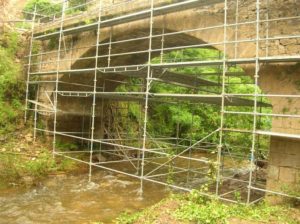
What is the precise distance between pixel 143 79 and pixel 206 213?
9087 millimetres

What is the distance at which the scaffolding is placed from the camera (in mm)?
7969

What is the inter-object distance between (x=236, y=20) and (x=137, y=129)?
9492 mm

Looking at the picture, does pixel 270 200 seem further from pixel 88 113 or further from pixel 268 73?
pixel 88 113

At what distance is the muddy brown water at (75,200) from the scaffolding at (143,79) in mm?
657

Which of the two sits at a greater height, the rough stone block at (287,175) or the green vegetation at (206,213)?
the rough stone block at (287,175)

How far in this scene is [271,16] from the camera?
7.56 m

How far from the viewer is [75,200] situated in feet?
31.2

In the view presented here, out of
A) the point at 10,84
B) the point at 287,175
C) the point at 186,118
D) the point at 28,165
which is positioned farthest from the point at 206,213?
the point at 186,118

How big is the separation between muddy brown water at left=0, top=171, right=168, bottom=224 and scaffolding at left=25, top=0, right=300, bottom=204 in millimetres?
657

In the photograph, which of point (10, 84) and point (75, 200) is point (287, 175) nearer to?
point (75, 200)

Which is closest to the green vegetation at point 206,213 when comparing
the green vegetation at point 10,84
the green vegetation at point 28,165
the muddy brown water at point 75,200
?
the muddy brown water at point 75,200

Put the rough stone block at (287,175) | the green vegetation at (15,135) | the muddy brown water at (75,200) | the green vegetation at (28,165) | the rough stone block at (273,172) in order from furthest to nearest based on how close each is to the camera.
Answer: the green vegetation at (15,135), the green vegetation at (28,165), the muddy brown water at (75,200), the rough stone block at (273,172), the rough stone block at (287,175)

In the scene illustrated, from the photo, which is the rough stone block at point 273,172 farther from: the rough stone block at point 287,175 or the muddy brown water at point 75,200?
the muddy brown water at point 75,200

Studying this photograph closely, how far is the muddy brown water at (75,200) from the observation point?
26.7ft
